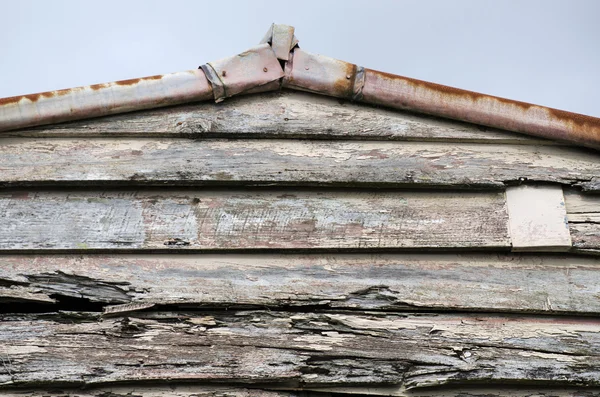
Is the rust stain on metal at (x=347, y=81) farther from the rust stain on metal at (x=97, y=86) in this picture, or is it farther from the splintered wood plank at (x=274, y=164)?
the rust stain on metal at (x=97, y=86)

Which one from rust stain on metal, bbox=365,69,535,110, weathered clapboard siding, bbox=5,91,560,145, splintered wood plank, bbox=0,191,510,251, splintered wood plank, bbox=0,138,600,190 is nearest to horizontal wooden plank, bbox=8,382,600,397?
splintered wood plank, bbox=0,191,510,251

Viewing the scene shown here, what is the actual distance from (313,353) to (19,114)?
1.21m

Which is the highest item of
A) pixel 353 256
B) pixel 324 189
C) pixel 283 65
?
pixel 283 65

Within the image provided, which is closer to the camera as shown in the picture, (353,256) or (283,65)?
(353,256)

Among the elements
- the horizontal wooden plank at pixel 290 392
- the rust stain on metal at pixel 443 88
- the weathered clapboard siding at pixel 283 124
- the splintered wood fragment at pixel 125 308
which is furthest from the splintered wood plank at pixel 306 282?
the rust stain on metal at pixel 443 88

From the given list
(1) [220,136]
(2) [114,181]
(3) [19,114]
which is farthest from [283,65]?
(3) [19,114]

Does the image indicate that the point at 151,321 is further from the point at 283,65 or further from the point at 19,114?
the point at 283,65

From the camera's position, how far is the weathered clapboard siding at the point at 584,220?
8.04ft

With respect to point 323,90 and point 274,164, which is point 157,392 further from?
point 323,90

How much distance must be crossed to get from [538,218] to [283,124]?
89cm

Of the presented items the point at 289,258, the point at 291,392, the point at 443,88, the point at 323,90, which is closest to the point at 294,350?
the point at 291,392

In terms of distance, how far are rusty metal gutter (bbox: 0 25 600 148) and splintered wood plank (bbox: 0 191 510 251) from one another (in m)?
0.30

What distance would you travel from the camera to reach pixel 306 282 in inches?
92.4

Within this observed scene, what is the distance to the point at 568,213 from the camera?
8.20 ft
